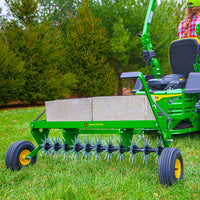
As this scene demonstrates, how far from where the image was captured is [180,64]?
4613mm

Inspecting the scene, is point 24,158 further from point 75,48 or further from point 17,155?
point 75,48

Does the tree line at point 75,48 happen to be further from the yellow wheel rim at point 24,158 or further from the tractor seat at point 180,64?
the yellow wheel rim at point 24,158

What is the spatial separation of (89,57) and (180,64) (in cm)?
916

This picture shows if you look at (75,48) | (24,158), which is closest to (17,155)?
(24,158)

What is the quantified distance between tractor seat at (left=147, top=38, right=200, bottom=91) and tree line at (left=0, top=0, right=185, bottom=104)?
766cm

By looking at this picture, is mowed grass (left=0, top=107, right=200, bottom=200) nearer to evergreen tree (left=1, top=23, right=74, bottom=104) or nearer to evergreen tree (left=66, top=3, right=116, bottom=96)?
evergreen tree (left=1, top=23, right=74, bottom=104)

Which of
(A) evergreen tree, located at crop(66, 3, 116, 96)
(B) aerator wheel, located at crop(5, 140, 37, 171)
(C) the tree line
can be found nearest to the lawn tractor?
(B) aerator wheel, located at crop(5, 140, 37, 171)

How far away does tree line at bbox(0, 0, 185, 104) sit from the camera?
11.6 meters

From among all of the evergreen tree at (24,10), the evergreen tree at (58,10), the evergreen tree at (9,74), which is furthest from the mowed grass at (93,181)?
the evergreen tree at (58,10)

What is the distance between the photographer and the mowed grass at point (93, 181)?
2.36 meters

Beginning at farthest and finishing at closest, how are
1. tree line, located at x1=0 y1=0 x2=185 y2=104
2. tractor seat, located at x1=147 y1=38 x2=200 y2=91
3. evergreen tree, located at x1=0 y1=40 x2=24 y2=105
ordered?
1. tree line, located at x1=0 y1=0 x2=185 y2=104
2. evergreen tree, located at x1=0 y1=40 x2=24 y2=105
3. tractor seat, located at x1=147 y1=38 x2=200 y2=91

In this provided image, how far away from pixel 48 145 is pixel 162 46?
1254 centimetres

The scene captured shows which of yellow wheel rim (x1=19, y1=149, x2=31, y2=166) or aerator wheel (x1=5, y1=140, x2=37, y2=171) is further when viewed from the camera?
yellow wheel rim (x1=19, y1=149, x2=31, y2=166)

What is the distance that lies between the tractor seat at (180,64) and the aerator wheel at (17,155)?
2184 mm
